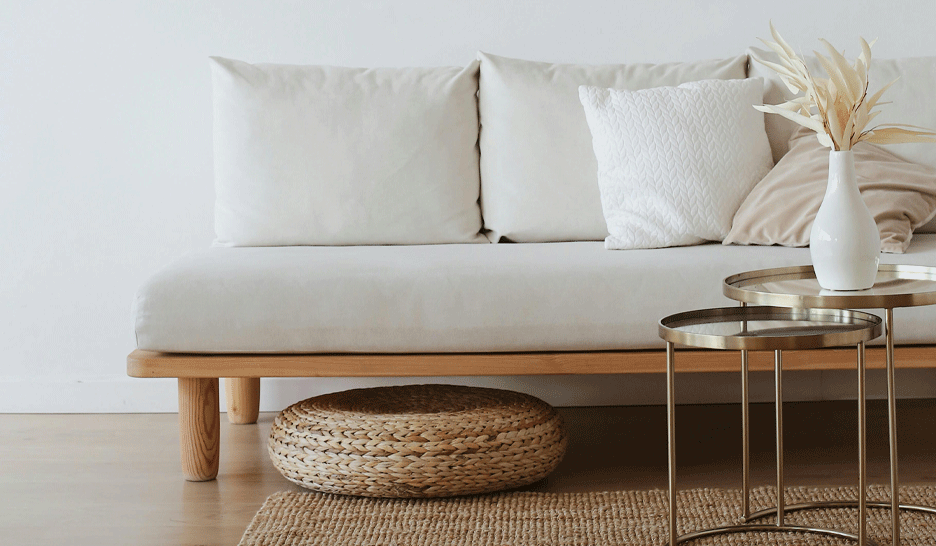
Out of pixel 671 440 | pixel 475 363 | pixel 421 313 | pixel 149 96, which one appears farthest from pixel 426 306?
pixel 149 96

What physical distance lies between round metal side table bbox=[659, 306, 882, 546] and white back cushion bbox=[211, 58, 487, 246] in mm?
1116

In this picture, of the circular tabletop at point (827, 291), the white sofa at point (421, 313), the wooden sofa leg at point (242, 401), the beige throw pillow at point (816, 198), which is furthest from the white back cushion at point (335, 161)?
the circular tabletop at point (827, 291)

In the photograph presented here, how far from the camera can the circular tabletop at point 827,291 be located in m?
1.33

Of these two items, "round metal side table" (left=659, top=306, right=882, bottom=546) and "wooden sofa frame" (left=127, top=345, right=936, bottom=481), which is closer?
"round metal side table" (left=659, top=306, right=882, bottom=546)

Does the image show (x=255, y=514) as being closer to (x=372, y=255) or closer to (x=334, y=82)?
(x=372, y=255)

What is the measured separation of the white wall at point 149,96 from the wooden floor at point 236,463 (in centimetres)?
18

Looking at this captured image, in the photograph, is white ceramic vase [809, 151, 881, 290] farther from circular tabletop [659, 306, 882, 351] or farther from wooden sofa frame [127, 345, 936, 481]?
wooden sofa frame [127, 345, 936, 481]

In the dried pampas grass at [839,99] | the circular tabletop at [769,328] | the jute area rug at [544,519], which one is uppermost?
the dried pampas grass at [839,99]

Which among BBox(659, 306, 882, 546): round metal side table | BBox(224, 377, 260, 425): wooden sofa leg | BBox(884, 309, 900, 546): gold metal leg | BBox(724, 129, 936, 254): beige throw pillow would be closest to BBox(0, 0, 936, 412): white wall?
BBox(224, 377, 260, 425): wooden sofa leg

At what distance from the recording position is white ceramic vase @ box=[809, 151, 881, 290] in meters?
1.42

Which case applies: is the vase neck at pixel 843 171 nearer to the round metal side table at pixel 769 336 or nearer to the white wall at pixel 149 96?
the round metal side table at pixel 769 336

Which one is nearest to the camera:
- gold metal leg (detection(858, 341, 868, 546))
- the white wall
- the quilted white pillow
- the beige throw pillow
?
gold metal leg (detection(858, 341, 868, 546))

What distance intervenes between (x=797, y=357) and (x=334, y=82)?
141 cm

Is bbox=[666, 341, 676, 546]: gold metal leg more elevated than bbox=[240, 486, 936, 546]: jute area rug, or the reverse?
bbox=[666, 341, 676, 546]: gold metal leg
